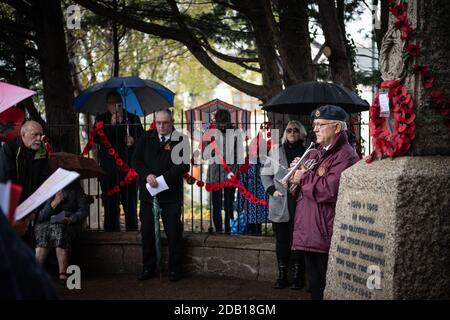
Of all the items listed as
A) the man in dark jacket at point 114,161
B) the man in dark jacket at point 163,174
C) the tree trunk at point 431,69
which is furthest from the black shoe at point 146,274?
the tree trunk at point 431,69

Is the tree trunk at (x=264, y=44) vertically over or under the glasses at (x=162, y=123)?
over

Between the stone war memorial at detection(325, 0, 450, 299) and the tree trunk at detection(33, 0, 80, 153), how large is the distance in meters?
5.67

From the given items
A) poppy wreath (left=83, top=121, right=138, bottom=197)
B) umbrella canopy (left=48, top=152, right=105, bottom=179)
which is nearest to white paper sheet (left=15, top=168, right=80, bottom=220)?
umbrella canopy (left=48, top=152, right=105, bottom=179)

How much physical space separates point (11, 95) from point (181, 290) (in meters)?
2.84

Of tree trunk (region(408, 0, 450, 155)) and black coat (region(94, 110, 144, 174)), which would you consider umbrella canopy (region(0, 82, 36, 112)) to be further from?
tree trunk (region(408, 0, 450, 155))

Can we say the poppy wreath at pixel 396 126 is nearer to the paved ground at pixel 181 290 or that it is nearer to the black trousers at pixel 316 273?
the black trousers at pixel 316 273

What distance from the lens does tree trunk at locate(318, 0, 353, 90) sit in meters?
7.87

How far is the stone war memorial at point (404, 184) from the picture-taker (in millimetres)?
3795

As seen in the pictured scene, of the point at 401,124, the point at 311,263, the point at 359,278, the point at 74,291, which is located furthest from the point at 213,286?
the point at 401,124

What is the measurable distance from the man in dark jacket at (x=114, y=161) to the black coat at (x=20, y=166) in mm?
1662

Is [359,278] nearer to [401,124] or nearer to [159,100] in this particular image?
[401,124]

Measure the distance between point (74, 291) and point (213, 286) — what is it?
1.52m
